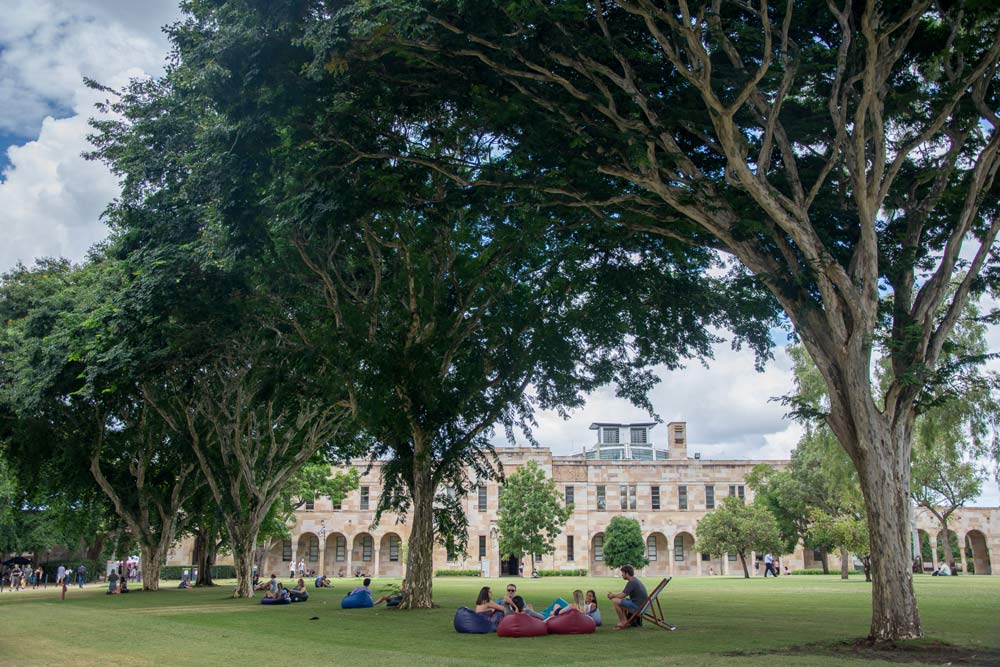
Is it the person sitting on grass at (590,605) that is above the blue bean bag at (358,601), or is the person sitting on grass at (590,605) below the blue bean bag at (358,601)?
above

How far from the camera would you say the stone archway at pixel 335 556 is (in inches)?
3150

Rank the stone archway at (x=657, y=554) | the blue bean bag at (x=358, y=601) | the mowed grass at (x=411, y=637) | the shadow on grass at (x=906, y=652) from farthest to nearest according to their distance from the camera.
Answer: the stone archway at (x=657, y=554) < the blue bean bag at (x=358, y=601) < the mowed grass at (x=411, y=637) < the shadow on grass at (x=906, y=652)

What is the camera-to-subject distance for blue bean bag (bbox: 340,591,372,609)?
2470 cm

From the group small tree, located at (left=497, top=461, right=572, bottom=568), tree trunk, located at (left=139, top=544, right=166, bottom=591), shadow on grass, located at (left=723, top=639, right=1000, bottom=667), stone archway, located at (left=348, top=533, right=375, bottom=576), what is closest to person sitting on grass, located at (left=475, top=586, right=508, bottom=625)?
shadow on grass, located at (left=723, top=639, right=1000, bottom=667)

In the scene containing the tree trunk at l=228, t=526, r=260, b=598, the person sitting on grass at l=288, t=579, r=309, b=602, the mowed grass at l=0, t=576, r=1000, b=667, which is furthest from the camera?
the tree trunk at l=228, t=526, r=260, b=598

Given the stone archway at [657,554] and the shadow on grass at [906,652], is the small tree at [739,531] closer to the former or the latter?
the stone archway at [657,554]

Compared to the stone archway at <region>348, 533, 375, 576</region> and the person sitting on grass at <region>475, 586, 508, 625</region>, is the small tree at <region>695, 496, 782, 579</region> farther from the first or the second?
the person sitting on grass at <region>475, 586, 508, 625</region>

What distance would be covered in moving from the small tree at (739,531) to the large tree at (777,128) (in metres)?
45.3

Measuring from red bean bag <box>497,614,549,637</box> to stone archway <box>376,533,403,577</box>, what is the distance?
66.0 metres

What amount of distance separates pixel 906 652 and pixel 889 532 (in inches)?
72.6

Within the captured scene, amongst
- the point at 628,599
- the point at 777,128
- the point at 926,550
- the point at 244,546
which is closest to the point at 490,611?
the point at 628,599

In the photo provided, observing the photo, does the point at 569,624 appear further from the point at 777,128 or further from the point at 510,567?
the point at 510,567

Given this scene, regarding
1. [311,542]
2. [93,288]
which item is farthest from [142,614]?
[311,542]

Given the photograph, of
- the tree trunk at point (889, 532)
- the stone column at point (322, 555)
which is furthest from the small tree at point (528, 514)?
the tree trunk at point (889, 532)
